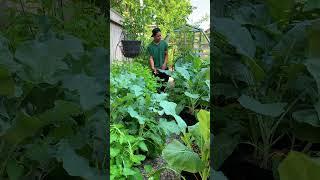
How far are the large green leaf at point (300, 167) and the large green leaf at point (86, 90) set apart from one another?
301mm

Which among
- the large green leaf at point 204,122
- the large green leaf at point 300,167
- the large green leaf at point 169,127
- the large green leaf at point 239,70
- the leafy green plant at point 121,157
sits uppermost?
the large green leaf at point 239,70

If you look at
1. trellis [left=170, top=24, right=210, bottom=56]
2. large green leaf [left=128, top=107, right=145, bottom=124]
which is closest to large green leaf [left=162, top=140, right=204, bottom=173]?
large green leaf [left=128, top=107, right=145, bottom=124]

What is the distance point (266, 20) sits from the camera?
1051mm

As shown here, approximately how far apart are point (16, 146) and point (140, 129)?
1.70m

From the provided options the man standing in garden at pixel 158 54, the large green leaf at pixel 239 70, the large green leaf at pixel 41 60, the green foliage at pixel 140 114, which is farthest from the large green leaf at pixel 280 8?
the man standing in garden at pixel 158 54

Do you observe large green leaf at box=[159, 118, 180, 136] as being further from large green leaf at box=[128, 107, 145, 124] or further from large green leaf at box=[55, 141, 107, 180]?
large green leaf at box=[55, 141, 107, 180]

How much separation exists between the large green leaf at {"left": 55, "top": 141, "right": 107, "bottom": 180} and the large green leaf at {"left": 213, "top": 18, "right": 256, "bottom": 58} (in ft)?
1.29

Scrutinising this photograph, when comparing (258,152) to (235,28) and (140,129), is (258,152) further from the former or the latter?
(140,129)

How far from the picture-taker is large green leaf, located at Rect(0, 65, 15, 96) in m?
0.54

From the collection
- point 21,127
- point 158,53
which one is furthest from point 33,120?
point 158,53

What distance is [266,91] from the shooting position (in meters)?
0.93

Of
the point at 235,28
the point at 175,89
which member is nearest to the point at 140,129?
the point at 175,89

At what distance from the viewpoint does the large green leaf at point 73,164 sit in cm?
53

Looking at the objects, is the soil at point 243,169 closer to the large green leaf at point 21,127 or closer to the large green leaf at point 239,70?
the large green leaf at point 239,70
